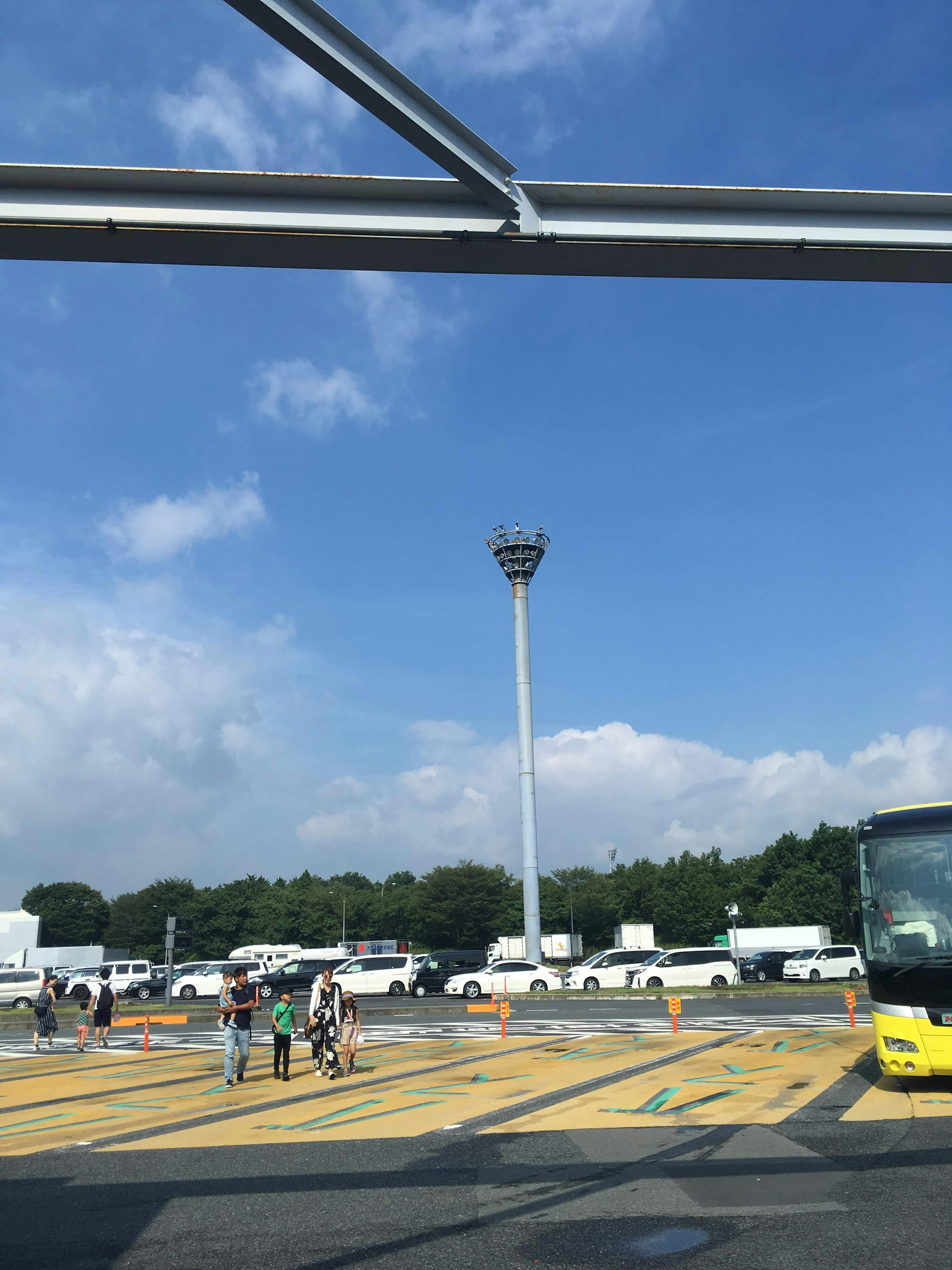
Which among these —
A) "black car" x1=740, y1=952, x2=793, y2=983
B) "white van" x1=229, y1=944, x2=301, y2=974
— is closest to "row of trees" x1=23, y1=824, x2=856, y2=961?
"white van" x1=229, y1=944, x2=301, y2=974

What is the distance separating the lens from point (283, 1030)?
16031mm

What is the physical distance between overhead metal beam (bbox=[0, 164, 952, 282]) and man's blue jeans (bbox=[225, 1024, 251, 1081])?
42.7ft

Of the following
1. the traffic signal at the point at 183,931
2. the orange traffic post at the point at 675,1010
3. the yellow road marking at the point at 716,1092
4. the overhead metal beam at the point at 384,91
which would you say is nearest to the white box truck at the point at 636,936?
the traffic signal at the point at 183,931

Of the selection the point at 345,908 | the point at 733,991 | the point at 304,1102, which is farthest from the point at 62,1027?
the point at 345,908

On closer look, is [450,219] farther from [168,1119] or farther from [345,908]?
[345,908]

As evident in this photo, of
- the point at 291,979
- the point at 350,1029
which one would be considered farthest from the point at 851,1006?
the point at 291,979

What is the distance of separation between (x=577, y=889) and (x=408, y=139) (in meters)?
128

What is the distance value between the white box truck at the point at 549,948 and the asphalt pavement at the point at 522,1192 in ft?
166

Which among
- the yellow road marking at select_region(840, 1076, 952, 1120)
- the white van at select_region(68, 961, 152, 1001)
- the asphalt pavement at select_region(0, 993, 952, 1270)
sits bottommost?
the white van at select_region(68, 961, 152, 1001)

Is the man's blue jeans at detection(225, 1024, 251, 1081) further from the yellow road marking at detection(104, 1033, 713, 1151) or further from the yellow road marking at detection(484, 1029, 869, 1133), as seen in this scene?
the yellow road marking at detection(484, 1029, 869, 1133)

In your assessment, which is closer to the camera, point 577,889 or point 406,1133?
point 406,1133

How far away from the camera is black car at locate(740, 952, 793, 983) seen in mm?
46188

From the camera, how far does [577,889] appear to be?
12762cm

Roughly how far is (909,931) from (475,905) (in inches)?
3558
